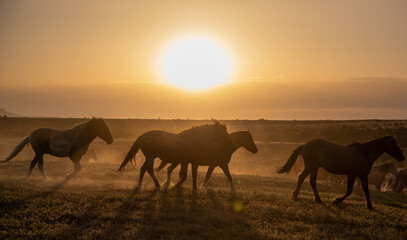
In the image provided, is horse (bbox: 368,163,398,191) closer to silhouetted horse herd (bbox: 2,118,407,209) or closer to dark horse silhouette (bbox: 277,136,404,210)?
silhouetted horse herd (bbox: 2,118,407,209)

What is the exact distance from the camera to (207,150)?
51.8 feet

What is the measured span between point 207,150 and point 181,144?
169cm

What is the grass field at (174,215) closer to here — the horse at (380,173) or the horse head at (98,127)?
the horse head at (98,127)

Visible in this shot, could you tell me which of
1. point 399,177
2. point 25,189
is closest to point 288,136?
point 399,177

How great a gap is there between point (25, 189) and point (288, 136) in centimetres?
6375

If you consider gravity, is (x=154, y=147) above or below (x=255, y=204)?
above

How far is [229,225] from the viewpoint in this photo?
9.55m

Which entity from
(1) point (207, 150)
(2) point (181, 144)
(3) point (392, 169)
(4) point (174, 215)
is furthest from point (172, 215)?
(3) point (392, 169)

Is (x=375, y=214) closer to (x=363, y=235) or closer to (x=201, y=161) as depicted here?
(x=363, y=235)

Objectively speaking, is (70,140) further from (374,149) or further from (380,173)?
(380,173)

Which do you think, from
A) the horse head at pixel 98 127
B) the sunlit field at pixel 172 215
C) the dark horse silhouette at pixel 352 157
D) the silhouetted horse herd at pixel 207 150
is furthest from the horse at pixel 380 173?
the horse head at pixel 98 127

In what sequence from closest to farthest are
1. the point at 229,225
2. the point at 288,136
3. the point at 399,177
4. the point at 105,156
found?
the point at 229,225, the point at 399,177, the point at 105,156, the point at 288,136

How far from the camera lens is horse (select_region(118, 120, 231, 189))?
47.4ft

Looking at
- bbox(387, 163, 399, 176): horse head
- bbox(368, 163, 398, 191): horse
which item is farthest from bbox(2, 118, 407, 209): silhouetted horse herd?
bbox(368, 163, 398, 191): horse
